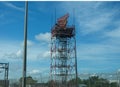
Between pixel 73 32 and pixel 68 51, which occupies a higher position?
pixel 73 32

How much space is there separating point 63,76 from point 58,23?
791 cm

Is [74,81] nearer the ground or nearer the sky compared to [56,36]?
nearer the ground

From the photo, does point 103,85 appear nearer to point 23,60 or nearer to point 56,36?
point 56,36

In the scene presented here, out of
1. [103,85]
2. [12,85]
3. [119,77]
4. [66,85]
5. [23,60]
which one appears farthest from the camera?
[66,85]

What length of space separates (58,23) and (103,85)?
13.2 m

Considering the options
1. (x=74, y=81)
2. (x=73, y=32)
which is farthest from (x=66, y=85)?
(x=73, y=32)

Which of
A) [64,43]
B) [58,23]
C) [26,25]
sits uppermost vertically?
[58,23]

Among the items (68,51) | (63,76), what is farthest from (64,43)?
(63,76)

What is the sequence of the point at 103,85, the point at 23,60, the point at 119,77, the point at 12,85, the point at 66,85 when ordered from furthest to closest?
1. the point at 66,85
2. the point at 12,85
3. the point at 103,85
4. the point at 119,77
5. the point at 23,60

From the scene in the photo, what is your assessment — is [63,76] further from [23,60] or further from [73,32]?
[23,60]

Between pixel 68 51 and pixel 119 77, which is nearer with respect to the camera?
pixel 119 77

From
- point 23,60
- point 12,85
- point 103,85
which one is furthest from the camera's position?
point 12,85

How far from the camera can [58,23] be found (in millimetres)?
43125

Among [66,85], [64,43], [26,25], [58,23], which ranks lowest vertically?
[66,85]
